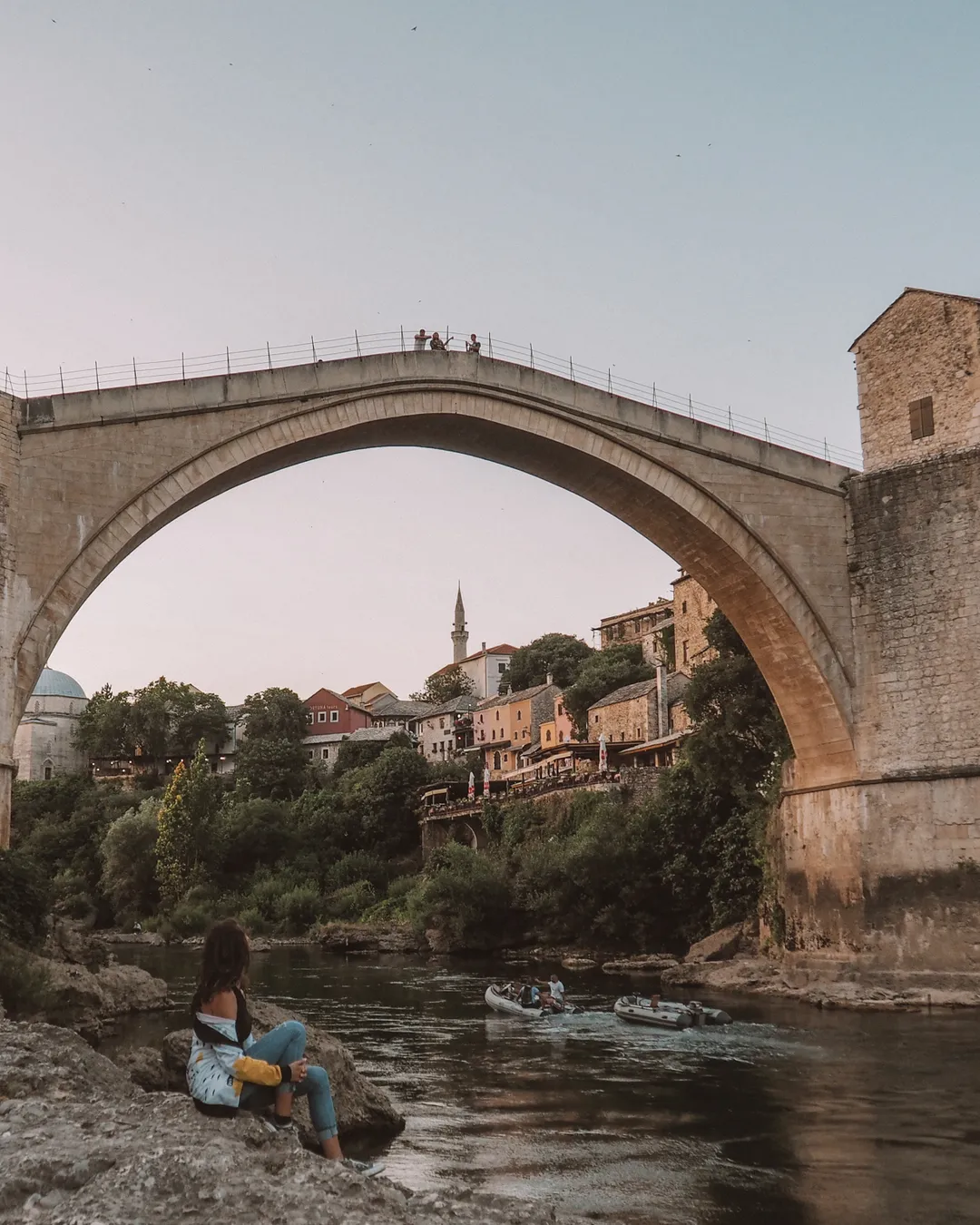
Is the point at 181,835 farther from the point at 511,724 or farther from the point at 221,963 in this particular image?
the point at 221,963

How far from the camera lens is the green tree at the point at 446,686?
79.9 m

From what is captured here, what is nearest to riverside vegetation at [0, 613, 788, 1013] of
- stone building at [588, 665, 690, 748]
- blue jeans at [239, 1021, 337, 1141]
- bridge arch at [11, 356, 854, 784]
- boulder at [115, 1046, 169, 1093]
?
boulder at [115, 1046, 169, 1093]

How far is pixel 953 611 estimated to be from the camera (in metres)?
17.7

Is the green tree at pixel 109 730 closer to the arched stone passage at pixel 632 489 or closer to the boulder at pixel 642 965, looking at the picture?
the boulder at pixel 642 965

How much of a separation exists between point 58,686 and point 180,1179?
242ft

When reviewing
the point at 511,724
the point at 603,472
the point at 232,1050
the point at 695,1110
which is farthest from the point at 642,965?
the point at 511,724

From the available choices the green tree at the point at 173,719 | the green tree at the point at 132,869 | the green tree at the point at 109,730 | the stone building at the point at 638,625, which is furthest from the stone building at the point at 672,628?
the green tree at the point at 109,730

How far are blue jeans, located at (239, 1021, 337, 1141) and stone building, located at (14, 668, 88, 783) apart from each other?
65.4m

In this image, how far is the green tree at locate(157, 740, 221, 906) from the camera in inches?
1748

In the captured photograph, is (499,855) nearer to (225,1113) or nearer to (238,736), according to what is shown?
(225,1113)

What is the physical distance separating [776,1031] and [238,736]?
64.4m

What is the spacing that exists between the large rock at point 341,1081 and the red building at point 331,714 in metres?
64.6

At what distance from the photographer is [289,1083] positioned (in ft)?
17.6

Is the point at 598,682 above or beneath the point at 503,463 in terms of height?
above
